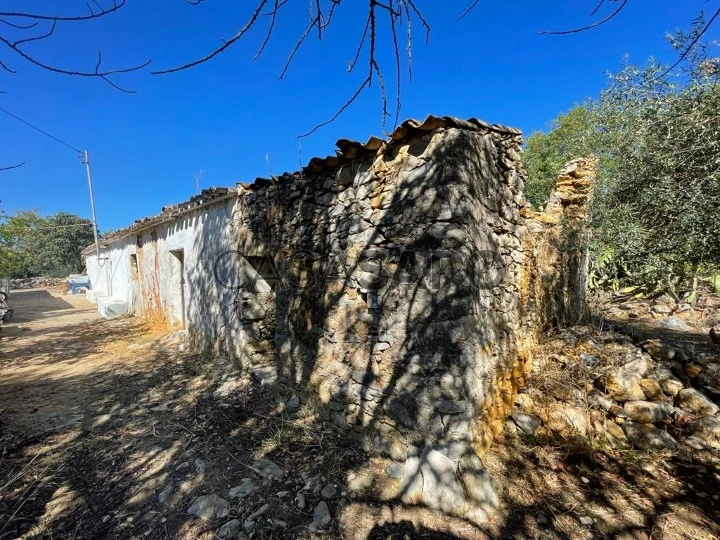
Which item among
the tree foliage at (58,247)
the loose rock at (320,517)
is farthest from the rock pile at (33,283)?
the loose rock at (320,517)

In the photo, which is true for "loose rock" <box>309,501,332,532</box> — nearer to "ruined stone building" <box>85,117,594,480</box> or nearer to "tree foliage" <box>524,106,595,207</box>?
Answer: "ruined stone building" <box>85,117,594,480</box>

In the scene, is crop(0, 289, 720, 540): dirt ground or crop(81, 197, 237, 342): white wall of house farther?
crop(81, 197, 237, 342): white wall of house

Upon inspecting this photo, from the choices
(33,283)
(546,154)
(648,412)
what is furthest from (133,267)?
(33,283)

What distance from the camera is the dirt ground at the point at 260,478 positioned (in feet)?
7.97

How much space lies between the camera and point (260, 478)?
2.94 meters

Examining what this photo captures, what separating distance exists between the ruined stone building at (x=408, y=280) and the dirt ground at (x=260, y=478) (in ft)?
1.36

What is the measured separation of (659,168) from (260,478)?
5722 millimetres

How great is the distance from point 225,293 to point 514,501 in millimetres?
4614

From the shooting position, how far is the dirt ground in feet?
7.97

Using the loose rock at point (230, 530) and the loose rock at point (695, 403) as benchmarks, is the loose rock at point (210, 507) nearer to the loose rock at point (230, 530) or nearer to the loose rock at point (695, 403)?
the loose rock at point (230, 530)

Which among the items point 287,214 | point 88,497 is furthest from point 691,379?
point 88,497

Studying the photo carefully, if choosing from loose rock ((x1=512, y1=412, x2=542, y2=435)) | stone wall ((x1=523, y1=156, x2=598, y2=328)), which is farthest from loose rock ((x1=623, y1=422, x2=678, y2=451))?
stone wall ((x1=523, y1=156, x2=598, y2=328))

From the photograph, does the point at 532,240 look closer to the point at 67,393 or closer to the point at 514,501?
the point at 514,501

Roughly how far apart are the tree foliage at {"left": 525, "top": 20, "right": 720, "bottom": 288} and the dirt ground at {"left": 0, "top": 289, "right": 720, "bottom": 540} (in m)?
2.57
